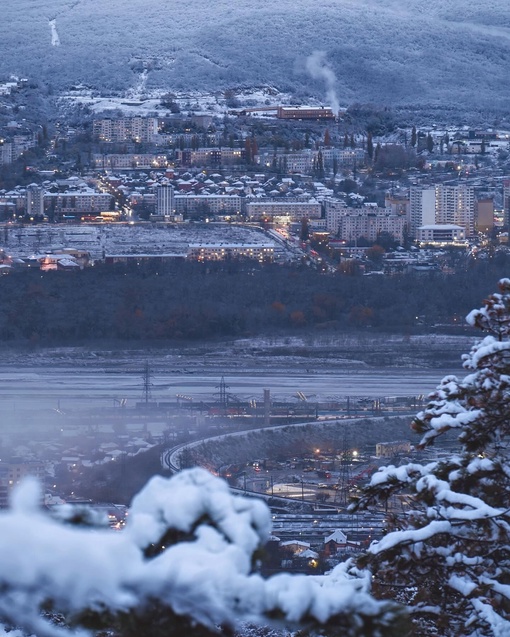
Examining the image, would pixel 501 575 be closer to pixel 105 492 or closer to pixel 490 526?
pixel 490 526

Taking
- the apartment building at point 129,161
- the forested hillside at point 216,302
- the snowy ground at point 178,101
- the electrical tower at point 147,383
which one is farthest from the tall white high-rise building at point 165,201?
the snowy ground at point 178,101

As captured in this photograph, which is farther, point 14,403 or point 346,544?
point 14,403

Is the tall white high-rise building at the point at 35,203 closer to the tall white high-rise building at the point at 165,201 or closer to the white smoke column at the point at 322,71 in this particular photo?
the tall white high-rise building at the point at 165,201

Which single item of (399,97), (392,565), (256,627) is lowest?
(399,97)

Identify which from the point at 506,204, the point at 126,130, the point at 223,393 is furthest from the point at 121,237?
the point at 126,130

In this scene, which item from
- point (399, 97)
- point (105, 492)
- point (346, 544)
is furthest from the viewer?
point (399, 97)

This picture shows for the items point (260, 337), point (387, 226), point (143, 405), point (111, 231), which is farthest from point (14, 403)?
point (387, 226)

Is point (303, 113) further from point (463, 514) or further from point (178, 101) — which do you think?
point (463, 514)

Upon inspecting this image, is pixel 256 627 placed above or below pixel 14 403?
above
